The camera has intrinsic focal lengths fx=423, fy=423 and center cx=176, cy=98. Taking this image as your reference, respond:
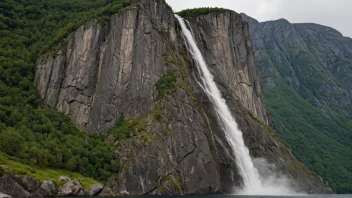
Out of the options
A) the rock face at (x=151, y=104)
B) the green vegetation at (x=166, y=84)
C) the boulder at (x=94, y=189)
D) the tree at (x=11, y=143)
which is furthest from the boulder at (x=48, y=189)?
the green vegetation at (x=166, y=84)

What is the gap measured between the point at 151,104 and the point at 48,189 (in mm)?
41301

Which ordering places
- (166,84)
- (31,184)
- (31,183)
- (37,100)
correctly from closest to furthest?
(31,184)
(31,183)
(166,84)
(37,100)

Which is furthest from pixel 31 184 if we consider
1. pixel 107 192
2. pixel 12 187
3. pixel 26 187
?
pixel 107 192

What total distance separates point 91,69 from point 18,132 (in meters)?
31.2

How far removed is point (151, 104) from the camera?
354 ft

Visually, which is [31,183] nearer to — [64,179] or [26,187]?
[26,187]

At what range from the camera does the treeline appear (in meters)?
88.0

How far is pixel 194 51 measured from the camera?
137m

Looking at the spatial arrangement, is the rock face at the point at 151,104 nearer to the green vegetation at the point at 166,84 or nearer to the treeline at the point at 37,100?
the green vegetation at the point at 166,84

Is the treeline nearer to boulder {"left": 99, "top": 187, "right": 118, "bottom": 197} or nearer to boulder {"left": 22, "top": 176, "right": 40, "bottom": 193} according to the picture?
boulder {"left": 99, "top": 187, "right": 118, "bottom": 197}

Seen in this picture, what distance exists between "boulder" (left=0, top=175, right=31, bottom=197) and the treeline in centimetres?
1387

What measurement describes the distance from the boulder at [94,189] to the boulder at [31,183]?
36.9 feet

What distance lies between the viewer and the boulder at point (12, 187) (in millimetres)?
66375

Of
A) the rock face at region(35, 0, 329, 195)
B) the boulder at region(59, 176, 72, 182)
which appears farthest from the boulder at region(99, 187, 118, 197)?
the boulder at region(59, 176, 72, 182)
